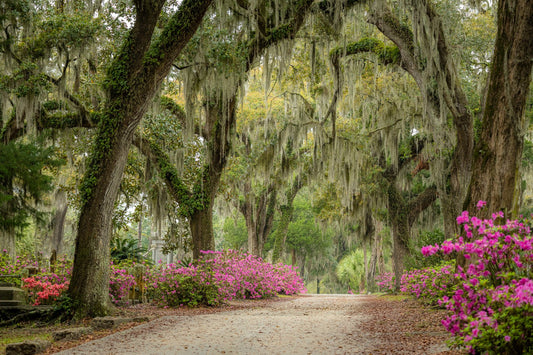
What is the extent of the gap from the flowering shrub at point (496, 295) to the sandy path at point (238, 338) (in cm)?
134

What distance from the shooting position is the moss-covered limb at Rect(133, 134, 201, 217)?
1220cm

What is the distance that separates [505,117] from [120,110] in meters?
5.95

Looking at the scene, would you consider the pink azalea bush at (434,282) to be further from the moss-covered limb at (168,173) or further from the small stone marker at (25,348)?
the moss-covered limb at (168,173)

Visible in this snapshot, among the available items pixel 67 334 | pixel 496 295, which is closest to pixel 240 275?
pixel 67 334

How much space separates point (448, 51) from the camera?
32.6 feet

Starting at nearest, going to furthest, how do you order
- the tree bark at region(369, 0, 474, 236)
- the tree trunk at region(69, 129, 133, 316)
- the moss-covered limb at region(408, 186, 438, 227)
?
1. the tree trunk at region(69, 129, 133, 316)
2. the tree bark at region(369, 0, 474, 236)
3. the moss-covered limb at region(408, 186, 438, 227)

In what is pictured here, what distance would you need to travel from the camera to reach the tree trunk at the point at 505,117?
17.2 feet

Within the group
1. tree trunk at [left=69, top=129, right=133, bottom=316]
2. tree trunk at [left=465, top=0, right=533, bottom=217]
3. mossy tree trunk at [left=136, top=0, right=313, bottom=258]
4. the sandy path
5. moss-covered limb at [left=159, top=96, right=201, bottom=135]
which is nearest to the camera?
the sandy path

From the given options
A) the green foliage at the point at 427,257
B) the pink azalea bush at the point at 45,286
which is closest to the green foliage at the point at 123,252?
the pink azalea bush at the point at 45,286

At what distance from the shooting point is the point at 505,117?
17.5ft

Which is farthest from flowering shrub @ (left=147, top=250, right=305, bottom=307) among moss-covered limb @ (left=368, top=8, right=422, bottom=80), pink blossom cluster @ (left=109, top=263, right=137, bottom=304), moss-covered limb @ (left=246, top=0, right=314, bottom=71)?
moss-covered limb @ (left=368, top=8, right=422, bottom=80)

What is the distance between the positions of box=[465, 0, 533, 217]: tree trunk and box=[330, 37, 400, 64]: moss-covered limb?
5793mm

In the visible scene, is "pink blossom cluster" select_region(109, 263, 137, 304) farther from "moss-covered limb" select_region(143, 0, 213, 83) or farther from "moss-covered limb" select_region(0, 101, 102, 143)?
"moss-covered limb" select_region(143, 0, 213, 83)

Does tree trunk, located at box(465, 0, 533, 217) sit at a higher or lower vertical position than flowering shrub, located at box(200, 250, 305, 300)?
higher
